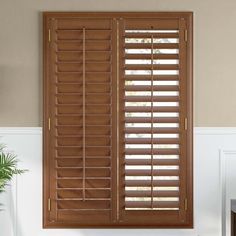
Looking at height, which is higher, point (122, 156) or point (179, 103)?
point (179, 103)

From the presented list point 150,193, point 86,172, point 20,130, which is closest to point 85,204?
point 86,172

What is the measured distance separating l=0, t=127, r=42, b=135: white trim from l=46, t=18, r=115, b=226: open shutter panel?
115 millimetres

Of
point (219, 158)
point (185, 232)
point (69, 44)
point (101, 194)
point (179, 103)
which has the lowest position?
point (185, 232)

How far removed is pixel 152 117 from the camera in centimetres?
460

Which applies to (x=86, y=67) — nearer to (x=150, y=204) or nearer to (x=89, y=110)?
(x=89, y=110)

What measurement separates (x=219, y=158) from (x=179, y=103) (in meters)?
0.54

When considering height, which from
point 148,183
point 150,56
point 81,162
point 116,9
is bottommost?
point 148,183

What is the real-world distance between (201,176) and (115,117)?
32.6 inches

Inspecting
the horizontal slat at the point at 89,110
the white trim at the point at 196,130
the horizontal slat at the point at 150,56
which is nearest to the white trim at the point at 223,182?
the white trim at the point at 196,130

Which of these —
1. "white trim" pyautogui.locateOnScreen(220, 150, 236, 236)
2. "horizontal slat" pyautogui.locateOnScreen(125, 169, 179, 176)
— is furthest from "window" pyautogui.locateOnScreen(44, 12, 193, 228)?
"white trim" pyautogui.locateOnScreen(220, 150, 236, 236)

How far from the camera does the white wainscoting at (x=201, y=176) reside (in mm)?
4613

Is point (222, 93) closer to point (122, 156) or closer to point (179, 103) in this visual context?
point (179, 103)

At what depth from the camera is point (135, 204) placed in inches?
182

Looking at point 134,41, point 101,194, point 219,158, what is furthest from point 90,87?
point 219,158
